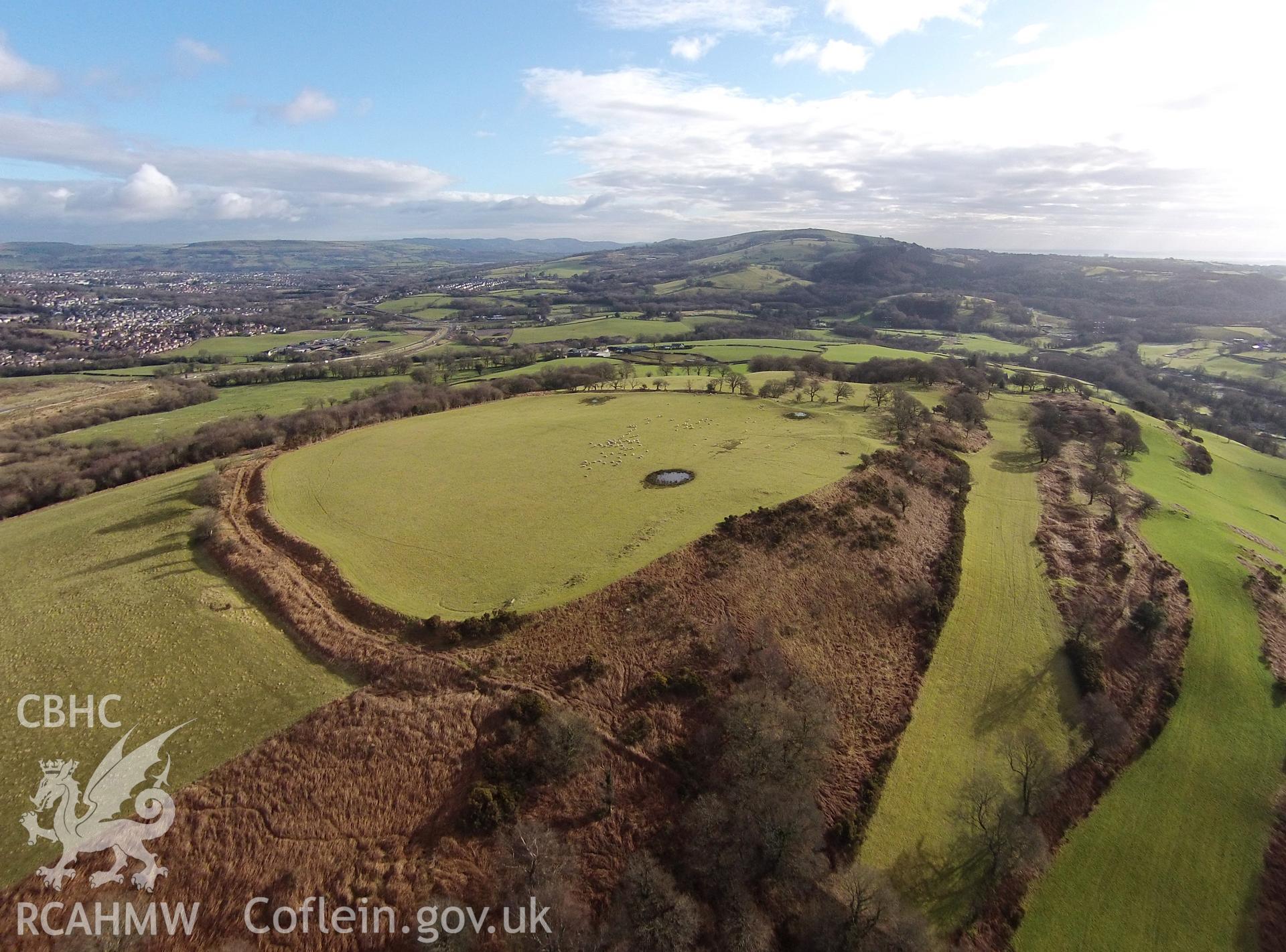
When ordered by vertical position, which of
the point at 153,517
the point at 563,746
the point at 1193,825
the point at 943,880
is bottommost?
the point at 943,880

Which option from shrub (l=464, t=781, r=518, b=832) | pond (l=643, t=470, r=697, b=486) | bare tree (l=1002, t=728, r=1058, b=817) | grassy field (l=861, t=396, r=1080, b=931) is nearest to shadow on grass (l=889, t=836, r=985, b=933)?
grassy field (l=861, t=396, r=1080, b=931)

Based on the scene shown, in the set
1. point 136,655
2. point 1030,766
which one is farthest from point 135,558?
point 1030,766

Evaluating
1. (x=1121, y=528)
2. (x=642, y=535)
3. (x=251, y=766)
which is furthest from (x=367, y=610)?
(x=1121, y=528)

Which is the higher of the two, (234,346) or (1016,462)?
(234,346)

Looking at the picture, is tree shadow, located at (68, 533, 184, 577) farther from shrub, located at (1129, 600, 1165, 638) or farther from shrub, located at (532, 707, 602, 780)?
shrub, located at (1129, 600, 1165, 638)

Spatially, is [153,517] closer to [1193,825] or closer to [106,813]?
[106,813]

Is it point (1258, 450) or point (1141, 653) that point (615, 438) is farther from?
point (1258, 450)

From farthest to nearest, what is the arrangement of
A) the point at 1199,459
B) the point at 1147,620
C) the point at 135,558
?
the point at 1199,459
the point at 135,558
the point at 1147,620

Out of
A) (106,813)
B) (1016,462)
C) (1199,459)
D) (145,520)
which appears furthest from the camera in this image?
(1199,459)
